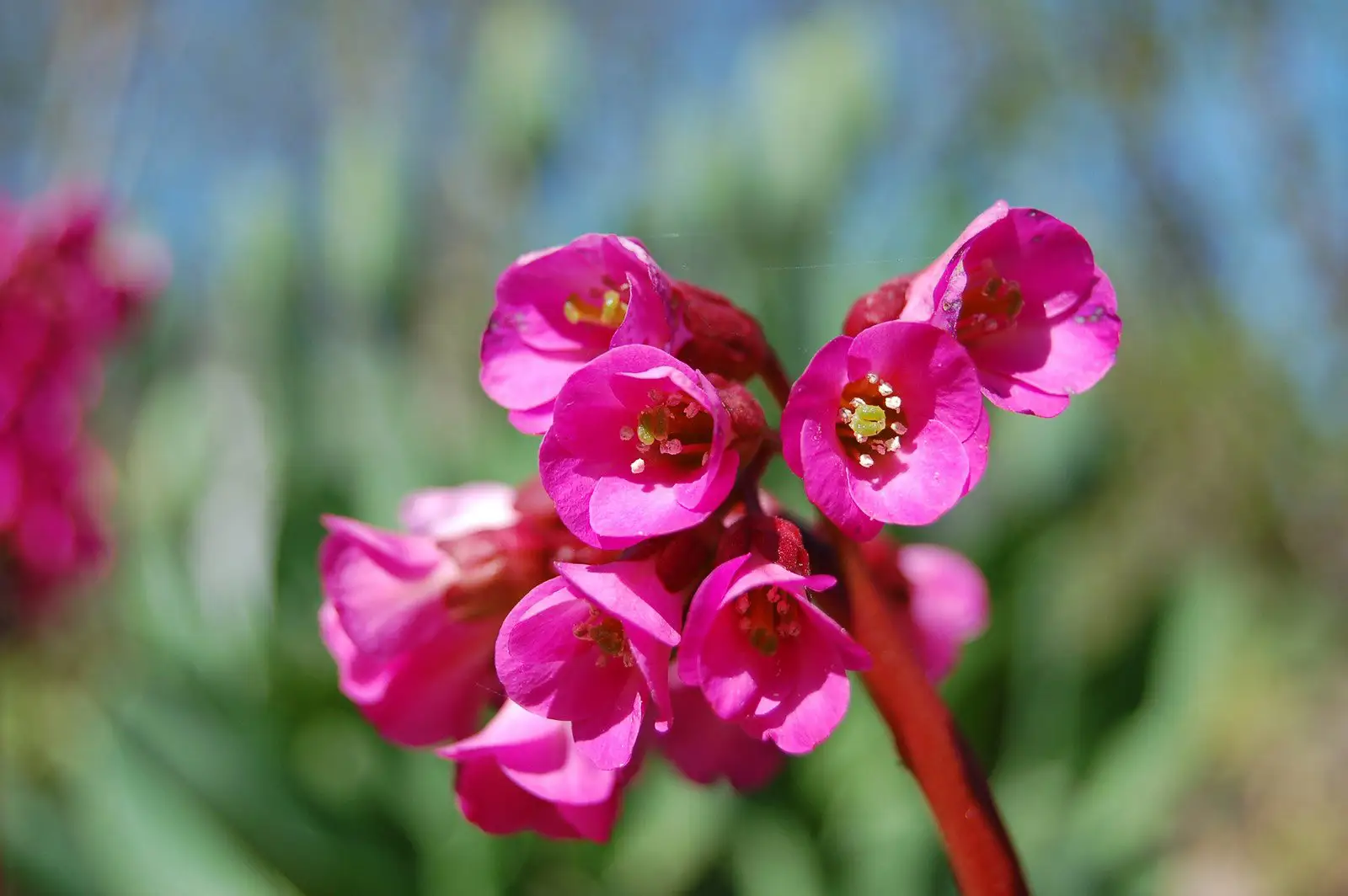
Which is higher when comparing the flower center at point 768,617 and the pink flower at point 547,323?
the pink flower at point 547,323

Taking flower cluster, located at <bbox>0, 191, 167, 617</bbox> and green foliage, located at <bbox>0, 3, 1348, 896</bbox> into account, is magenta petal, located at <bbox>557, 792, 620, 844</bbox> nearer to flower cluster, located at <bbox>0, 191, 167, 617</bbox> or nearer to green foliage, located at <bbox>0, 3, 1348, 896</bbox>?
green foliage, located at <bbox>0, 3, 1348, 896</bbox>

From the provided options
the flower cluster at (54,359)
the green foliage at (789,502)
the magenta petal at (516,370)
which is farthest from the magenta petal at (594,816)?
the flower cluster at (54,359)

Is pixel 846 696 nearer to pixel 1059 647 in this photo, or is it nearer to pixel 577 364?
pixel 577 364

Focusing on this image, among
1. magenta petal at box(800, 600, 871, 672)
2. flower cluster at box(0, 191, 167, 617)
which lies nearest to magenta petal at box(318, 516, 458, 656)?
magenta petal at box(800, 600, 871, 672)

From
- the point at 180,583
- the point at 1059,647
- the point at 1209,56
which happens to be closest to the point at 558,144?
the point at 180,583

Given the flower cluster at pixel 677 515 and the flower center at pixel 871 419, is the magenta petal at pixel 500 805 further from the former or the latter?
the flower center at pixel 871 419

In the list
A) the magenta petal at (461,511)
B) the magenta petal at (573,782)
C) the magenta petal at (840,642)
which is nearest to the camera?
the magenta petal at (840,642)

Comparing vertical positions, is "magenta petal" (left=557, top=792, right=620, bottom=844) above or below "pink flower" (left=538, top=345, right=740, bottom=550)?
below
